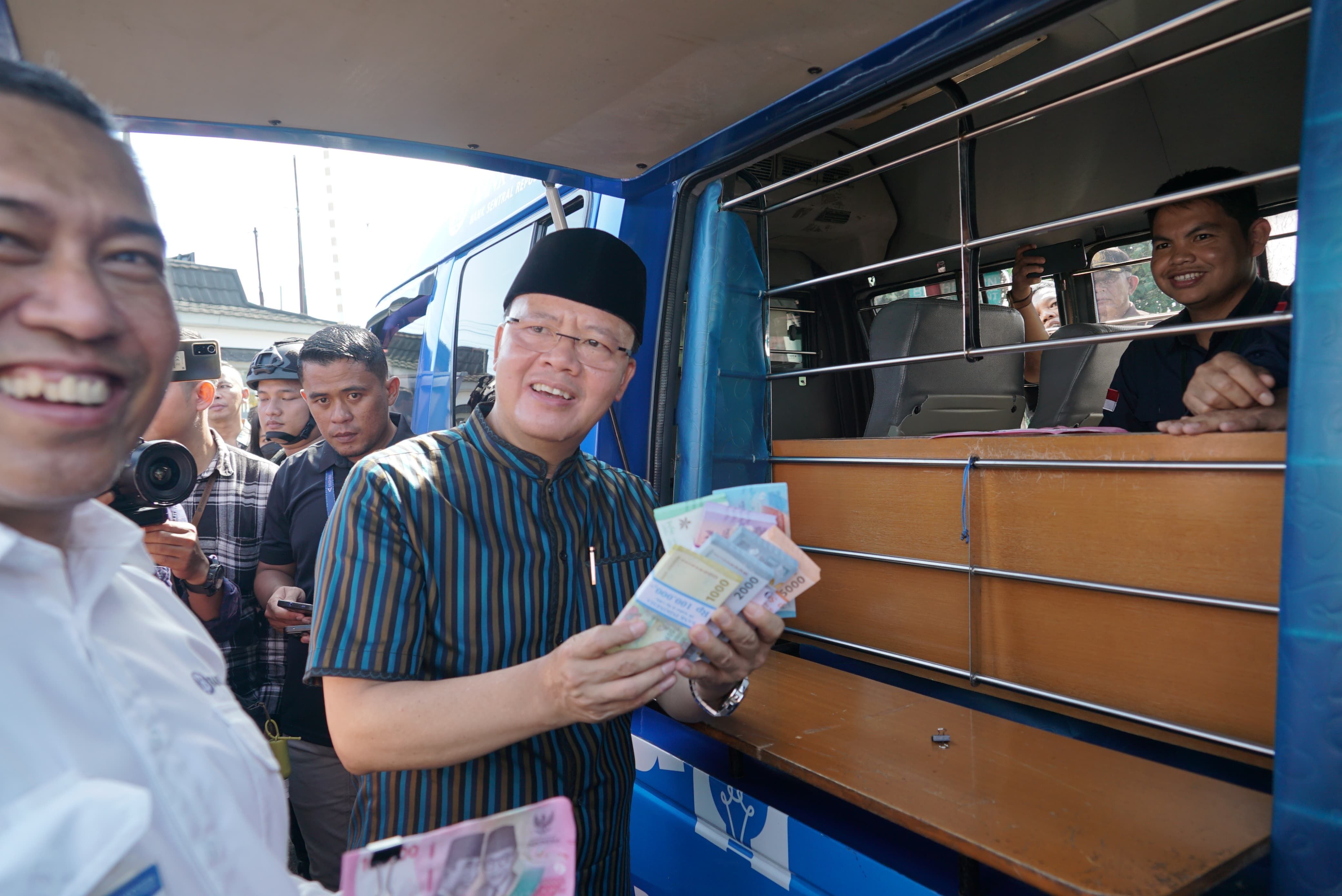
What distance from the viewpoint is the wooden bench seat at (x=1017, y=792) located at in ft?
3.72

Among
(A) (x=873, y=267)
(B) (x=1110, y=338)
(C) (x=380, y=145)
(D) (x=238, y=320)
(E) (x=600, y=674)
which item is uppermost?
(D) (x=238, y=320)

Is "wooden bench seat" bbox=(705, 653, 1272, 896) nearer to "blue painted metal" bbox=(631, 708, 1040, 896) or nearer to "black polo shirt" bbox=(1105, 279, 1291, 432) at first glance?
"blue painted metal" bbox=(631, 708, 1040, 896)

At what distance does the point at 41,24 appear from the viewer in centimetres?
154

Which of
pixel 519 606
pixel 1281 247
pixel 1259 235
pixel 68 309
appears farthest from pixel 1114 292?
pixel 68 309

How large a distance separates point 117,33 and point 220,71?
21 centimetres

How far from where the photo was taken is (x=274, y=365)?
3.54 metres

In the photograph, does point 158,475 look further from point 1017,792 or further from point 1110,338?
point 1110,338

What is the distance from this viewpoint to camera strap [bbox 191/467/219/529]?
239cm

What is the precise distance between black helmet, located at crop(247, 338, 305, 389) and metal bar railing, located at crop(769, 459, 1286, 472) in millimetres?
2410

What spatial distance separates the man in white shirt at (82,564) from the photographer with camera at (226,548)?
1.55 metres

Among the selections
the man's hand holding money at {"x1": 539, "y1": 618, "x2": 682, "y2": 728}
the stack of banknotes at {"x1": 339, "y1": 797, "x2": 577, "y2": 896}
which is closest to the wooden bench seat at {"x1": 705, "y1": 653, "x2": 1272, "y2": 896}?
the man's hand holding money at {"x1": 539, "y1": 618, "x2": 682, "y2": 728}

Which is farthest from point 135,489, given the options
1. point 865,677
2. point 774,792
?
point 865,677

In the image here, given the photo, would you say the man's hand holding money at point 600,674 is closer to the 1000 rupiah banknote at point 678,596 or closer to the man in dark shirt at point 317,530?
the 1000 rupiah banknote at point 678,596

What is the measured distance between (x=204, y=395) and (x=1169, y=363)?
2.92 metres
